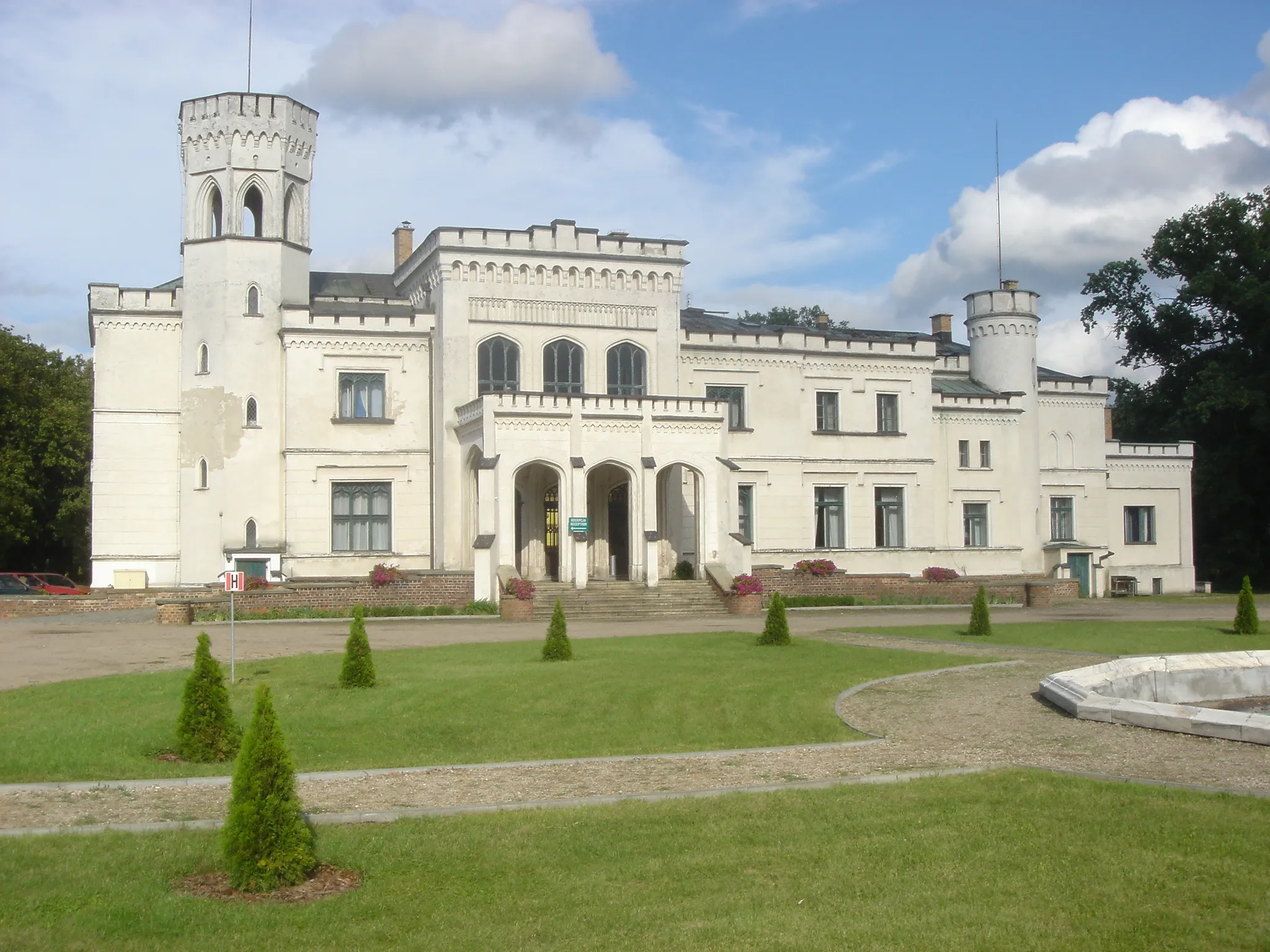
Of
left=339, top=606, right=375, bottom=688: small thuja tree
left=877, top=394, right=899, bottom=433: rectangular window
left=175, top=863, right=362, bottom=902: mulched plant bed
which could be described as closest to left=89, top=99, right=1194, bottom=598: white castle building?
left=877, top=394, right=899, bottom=433: rectangular window

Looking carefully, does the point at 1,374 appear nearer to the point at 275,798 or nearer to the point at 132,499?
the point at 132,499

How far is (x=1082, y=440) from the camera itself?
167 ft

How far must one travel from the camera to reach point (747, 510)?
147ft

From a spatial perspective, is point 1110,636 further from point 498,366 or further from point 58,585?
point 58,585

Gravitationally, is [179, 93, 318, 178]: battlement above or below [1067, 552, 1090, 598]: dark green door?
above

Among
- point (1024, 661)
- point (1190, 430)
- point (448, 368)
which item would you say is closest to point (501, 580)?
point (448, 368)

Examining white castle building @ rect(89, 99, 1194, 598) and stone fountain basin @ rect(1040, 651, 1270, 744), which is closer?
stone fountain basin @ rect(1040, 651, 1270, 744)

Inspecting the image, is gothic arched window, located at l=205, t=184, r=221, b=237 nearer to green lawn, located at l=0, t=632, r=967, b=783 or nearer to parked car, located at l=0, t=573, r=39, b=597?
parked car, located at l=0, t=573, r=39, b=597

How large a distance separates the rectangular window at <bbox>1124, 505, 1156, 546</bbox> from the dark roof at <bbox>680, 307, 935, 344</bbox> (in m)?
11.2

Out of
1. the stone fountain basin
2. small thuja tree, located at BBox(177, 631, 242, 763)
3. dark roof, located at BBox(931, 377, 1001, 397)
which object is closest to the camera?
small thuja tree, located at BBox(177, 631, 242, 763)

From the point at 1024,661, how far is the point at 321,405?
25923 mm

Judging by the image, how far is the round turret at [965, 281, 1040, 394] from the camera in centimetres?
4916

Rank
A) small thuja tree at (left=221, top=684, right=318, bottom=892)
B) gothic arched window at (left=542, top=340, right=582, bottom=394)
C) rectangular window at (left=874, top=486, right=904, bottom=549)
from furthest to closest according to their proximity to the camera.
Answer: rectangular window at (left=874, top=486, right=904, bottom=549), gothic arched window at (left=542, top=340, right=582, bottom=394), small thuja tree at (left=221, top=684, right=318, bottom=892)

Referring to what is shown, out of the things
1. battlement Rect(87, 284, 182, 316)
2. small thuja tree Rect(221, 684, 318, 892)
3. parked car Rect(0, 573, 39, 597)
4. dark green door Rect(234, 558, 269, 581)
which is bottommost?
small thuja tree Rect(221, 684, 318, 892)
